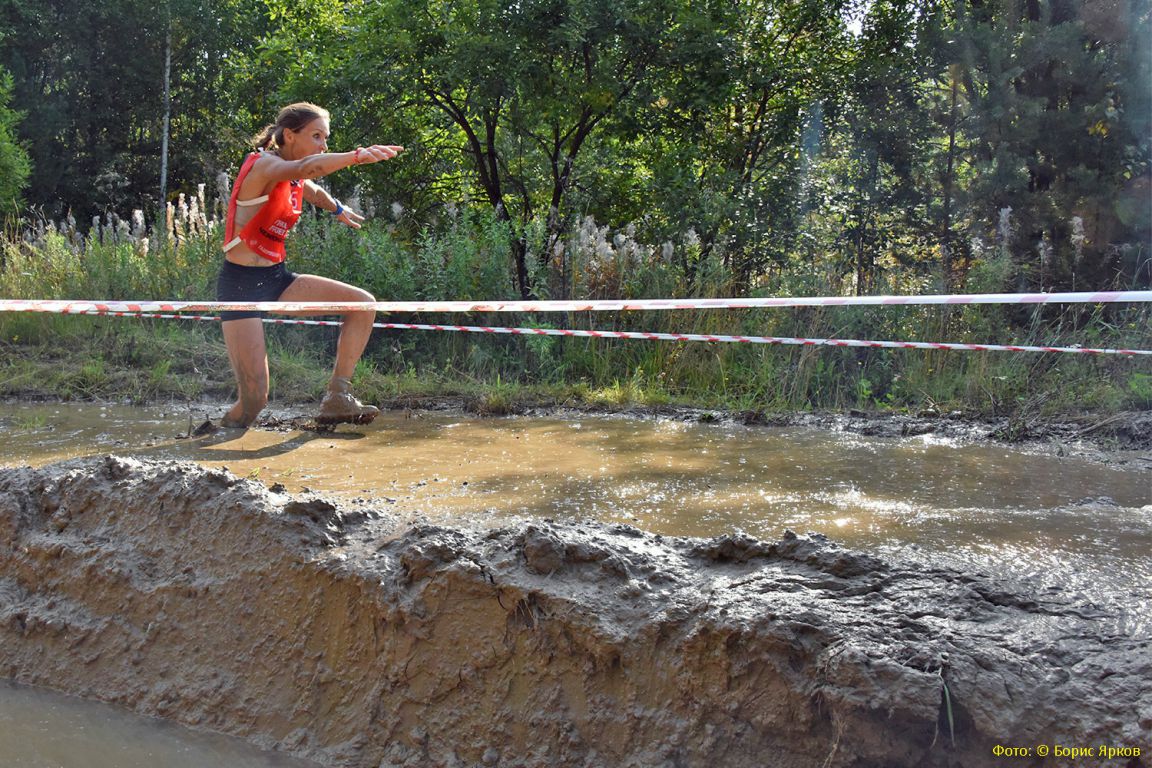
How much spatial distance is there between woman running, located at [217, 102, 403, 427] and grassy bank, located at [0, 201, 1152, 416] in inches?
45.5

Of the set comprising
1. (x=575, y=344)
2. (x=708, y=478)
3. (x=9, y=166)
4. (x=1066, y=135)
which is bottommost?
(x=708, y=478)

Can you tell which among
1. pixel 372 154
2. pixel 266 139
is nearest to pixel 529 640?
pixel 372 154

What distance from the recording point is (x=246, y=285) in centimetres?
588

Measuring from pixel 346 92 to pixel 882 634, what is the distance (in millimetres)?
9313

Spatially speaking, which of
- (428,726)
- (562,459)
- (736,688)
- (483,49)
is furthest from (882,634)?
(483,49)

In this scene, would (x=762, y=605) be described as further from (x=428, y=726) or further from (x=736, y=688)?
(x=428, y=726)

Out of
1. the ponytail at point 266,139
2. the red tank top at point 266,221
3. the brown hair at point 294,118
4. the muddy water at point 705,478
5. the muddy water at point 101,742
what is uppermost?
the brown hair at point 294,118

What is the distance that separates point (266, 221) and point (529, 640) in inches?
154

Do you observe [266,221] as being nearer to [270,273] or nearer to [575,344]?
[270,273]

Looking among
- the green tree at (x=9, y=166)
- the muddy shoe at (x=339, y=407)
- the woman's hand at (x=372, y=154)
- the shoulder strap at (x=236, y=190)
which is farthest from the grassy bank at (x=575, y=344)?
the green tree at (x=9, y=166)

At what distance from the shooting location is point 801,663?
2.36 meters

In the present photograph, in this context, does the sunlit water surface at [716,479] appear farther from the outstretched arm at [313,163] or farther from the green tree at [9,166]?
the green tree at [9,166]

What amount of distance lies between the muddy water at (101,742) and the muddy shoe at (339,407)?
3.00 meters

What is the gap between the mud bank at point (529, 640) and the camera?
2.23 metres
